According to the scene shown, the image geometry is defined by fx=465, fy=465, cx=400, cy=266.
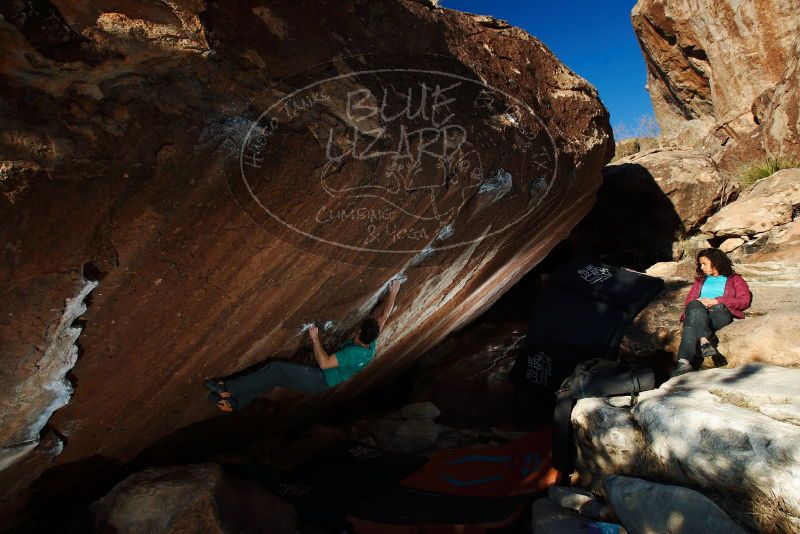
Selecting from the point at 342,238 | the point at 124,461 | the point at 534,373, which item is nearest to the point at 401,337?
the point at 534,373

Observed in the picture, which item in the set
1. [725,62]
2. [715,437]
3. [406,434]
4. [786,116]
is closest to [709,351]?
[715,437]

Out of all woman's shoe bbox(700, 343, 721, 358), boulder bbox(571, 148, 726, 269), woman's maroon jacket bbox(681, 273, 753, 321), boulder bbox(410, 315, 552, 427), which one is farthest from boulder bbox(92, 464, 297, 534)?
boulder bbox(571, 148, 726, 269)

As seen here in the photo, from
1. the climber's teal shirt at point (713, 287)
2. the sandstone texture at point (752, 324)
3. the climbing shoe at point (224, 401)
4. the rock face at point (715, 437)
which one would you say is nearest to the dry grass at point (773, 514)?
the rock face at point (715, 437)

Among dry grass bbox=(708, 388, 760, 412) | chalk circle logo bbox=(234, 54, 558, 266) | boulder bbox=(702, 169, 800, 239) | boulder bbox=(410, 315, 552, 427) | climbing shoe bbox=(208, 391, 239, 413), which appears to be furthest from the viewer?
boulder bbox=(702, 169, 800, 239)

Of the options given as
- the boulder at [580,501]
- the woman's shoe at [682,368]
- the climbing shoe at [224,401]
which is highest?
the woman's shoe at [682,368]

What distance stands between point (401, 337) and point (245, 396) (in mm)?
1621

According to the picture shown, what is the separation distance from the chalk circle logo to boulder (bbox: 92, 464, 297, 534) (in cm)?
164

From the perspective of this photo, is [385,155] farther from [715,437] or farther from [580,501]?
[580,501]

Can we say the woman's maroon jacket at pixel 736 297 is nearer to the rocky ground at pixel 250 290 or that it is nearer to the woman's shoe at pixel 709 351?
the rocky ground at pixel 250 290

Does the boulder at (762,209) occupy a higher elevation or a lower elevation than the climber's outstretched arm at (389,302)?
higher

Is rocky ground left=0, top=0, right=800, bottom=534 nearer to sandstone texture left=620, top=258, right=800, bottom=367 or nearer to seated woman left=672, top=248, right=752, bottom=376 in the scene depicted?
sandstone texture left=620, top=258, right=800, bottom=367

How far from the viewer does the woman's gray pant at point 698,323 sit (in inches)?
141

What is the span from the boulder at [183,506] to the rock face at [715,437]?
6.99 ft

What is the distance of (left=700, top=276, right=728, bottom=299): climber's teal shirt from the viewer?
386 centimetres
